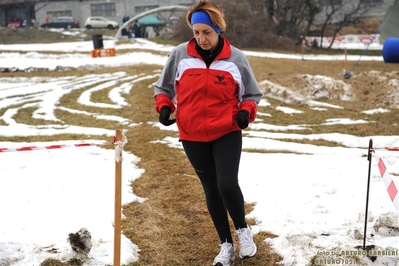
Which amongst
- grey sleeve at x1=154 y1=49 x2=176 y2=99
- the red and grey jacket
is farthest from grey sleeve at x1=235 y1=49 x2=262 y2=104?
grey sleeve at x1=154 y1=49 x2=176 y2=99

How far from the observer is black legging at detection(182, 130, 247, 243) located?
3.92 meters

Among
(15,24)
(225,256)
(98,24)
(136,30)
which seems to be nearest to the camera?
(225,256)

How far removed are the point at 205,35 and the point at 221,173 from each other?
1.00m

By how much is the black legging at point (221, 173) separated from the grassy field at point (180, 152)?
16.1 inches

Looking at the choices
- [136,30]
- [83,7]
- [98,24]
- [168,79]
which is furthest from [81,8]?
[168,79]

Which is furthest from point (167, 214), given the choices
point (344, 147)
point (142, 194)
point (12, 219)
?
point (344, 147)

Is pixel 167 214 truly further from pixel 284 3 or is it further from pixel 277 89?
pixel 284 3

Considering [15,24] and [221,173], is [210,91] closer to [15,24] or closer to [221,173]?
[221,173]

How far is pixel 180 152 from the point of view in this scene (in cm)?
894

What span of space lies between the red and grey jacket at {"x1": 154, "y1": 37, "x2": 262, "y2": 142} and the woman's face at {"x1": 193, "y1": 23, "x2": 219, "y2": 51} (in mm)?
97

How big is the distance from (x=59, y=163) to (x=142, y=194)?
74.0 inches

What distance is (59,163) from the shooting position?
7.74m

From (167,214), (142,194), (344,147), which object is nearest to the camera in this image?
(167,214)

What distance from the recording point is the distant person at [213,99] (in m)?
3.91
